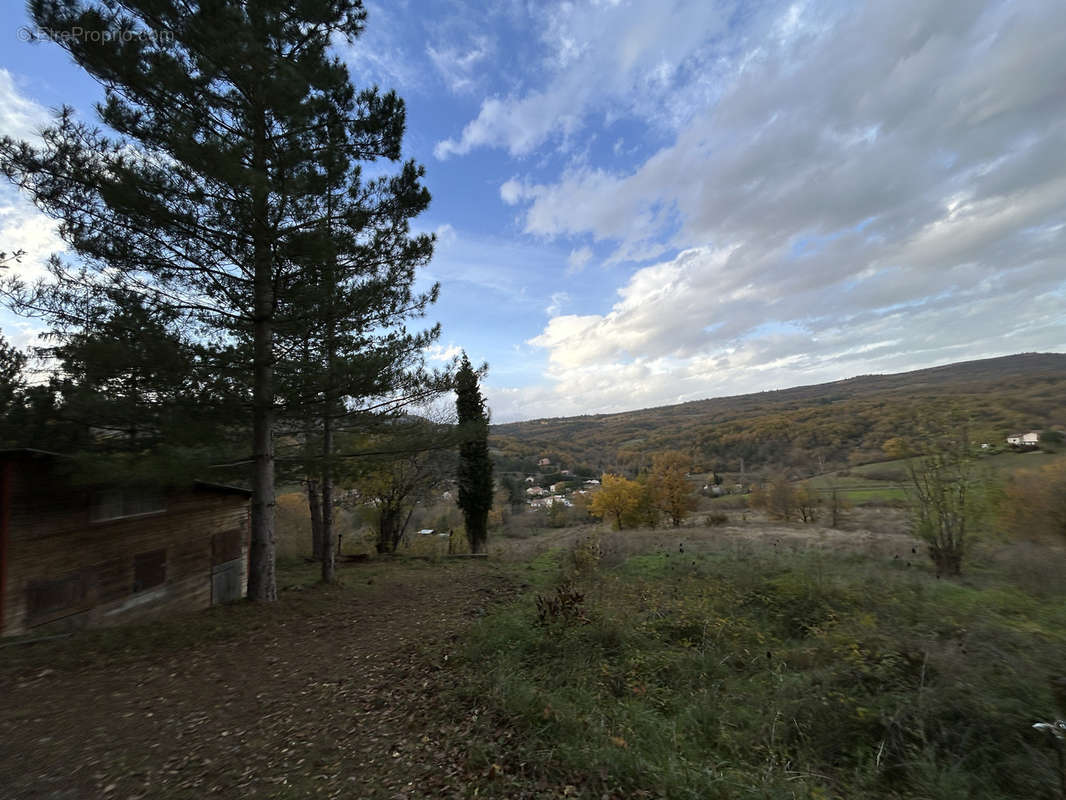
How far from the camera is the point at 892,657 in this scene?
484 centimetres

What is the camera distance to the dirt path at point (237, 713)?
343 centimetres

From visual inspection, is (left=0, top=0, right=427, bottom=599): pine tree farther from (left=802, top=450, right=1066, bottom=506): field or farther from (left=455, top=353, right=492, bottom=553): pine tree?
(left=802, top=450, right=1066, bottom=506): field

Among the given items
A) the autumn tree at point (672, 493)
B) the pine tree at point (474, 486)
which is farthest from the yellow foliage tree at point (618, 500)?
the pine tree at point (474, 486)

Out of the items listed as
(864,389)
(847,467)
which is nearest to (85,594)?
(847,467)

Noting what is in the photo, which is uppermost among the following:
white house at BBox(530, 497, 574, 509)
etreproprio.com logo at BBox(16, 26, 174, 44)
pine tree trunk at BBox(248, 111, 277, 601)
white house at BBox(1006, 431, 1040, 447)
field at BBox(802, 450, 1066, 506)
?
etreproprio.com logo at BBox(16, 26, 174, 44)

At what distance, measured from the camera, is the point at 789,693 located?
4.58 m

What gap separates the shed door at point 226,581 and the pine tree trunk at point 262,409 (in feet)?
14.1

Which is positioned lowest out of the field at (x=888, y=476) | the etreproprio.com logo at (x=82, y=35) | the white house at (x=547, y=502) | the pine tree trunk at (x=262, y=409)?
the white house at (x=547, y=502)

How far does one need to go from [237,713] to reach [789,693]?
19.4 ft

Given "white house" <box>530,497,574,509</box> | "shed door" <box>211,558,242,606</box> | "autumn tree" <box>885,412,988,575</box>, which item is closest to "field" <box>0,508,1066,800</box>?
"autumn tree" <box>885,412,988,575</box>

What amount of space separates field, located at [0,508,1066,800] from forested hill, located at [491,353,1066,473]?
10119 mm

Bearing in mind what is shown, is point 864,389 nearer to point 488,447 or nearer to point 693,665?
point 488,447

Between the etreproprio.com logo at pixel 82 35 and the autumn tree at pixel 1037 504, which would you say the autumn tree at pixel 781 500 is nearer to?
the autumn tree at pixel 1037 504

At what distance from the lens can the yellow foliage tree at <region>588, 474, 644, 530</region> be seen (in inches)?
1171
